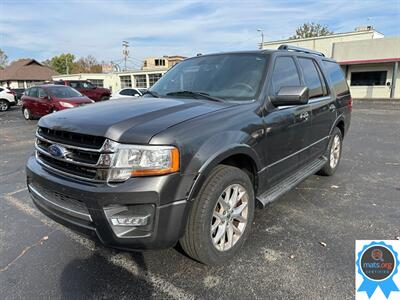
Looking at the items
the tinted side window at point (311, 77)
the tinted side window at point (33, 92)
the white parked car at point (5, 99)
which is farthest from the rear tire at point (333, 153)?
the white parked car at point (5, 99)

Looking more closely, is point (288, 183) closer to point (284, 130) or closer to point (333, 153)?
point (284, 130)

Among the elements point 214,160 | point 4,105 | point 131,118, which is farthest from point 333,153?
point 4,105

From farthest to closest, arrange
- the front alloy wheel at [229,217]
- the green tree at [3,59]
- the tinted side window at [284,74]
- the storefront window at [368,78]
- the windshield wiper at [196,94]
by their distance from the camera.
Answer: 1. the green tree at [3,59]
2. the storefront window at [368,78]
3. the tinted side window at [284,74]
4. the windshield wiper at [196,94]
5. the front alloy wheel at [229,217]

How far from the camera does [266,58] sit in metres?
3.51

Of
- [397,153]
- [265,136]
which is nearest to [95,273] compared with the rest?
[265,136]

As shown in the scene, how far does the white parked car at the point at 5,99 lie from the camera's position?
69.4 feet

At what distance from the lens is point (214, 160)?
2.48 meters

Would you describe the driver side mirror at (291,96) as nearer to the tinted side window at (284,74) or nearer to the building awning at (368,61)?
the tinted side window at (284,74)

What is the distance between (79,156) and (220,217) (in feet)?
4.17

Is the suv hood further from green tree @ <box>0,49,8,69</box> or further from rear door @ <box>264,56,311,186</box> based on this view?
Result: green tree @ <box>0,49,8,69</box>

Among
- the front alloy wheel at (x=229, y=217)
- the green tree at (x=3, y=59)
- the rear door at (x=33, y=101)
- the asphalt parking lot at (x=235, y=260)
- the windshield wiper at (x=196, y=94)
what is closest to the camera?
the asphalt parking lot at (x=235, y=260)

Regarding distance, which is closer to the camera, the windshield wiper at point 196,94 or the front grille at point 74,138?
the front grille at point 74,138

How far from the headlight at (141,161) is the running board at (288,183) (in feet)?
4.31

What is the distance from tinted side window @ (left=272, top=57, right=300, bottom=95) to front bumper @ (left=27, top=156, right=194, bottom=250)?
1740mm
